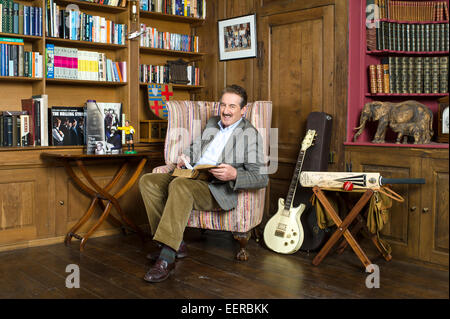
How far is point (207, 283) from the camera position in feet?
8.81

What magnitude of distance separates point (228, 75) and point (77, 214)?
1840mm

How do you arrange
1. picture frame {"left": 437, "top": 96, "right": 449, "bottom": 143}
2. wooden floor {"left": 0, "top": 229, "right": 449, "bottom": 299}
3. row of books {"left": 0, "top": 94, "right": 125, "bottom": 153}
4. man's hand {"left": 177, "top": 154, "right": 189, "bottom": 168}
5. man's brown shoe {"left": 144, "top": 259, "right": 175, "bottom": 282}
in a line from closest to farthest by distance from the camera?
1. wooden floor {"left": 0, "top": 229, "right": 449, "bottom": 299}
2. man's brown shoe {"left": 144, "top": 259, "right": 175, "bottom": 282}
3. picture frame {"left": 437, "top": 96, "right": 449, "bottom": 143}
4. man's hand {"left": 177, "top": 154, "right": 189, "bottom": 168}
5. row of books {"left": 0, "top": 94, "right": 125, "bottom": 153}

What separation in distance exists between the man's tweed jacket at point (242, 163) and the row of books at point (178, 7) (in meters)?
1.64

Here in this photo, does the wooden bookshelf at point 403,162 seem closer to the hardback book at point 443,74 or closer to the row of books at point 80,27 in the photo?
the hardback book at point 443,74

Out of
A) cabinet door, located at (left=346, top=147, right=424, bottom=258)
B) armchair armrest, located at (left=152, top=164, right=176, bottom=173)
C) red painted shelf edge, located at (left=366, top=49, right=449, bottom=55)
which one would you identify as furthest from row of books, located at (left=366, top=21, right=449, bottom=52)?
armchair armrest, located at (left=152, top=164, right=176, bottom=173)

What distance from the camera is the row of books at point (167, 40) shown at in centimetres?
420

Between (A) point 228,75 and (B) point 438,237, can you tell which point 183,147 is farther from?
(B) point 438,237

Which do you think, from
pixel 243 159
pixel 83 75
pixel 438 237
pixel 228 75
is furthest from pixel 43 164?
pixel 438 237

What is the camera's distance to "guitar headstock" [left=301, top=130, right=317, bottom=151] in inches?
132

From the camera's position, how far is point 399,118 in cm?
320

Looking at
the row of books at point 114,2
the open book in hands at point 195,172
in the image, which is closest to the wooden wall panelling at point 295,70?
the open book in hands at point 195,172

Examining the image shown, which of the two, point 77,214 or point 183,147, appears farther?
point 77,214

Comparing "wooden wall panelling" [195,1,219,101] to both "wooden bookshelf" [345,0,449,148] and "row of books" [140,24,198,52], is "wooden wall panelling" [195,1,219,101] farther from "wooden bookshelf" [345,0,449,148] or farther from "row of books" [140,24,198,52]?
"wooden bookshelf" [345,0,449,148]

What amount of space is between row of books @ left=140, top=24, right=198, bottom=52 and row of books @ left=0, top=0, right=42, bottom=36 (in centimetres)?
86
